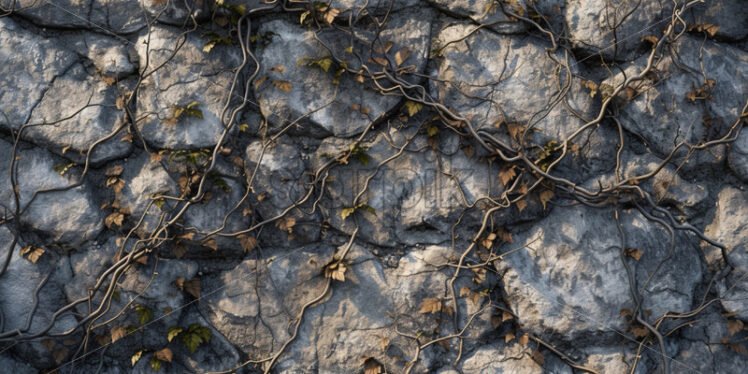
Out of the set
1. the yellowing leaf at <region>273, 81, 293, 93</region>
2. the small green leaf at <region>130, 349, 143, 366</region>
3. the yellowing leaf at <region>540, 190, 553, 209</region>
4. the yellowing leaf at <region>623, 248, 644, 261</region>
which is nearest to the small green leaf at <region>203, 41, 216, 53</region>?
the yellowing leaf at <region>273, 81, 293, 93</region>

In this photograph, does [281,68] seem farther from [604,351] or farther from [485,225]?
[604,351]

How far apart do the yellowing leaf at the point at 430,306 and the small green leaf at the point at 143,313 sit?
102cm

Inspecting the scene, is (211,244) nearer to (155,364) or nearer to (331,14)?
(155,364)

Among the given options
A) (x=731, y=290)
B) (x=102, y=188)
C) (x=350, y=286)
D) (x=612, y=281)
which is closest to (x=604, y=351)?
(x=612, y=281)

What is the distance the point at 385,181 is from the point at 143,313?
103cm

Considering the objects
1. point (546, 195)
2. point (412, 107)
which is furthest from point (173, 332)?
point (546, 195)

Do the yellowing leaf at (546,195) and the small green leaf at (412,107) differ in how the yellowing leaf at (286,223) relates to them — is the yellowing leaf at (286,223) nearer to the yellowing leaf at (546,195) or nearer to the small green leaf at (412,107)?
the small green leaf at (412,107)

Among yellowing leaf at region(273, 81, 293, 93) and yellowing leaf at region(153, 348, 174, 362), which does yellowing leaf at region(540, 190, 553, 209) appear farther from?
yellowing leaf at region(153, 348, 174, 362)

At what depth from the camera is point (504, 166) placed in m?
2.27

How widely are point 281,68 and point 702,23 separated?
1666mm

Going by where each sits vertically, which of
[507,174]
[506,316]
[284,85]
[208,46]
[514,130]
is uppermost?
[208,46]

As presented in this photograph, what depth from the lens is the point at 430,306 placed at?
7.33ft

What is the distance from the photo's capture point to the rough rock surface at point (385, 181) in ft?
7.21

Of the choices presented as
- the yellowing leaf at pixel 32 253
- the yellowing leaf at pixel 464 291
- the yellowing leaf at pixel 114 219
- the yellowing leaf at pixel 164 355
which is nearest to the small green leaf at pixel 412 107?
the yellowing leaf at pixel 464 291
